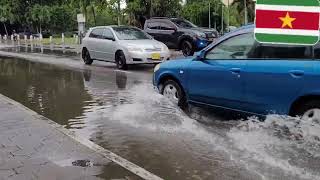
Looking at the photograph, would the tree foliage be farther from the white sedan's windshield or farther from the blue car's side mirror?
the blue car's side mirror

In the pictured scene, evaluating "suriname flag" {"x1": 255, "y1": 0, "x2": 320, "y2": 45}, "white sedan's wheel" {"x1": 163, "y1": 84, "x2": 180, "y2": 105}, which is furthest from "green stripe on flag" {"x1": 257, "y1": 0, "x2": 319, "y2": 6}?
"white sedan's wheel" {"x1": 163, "y1": 84, "x2": 180, "y2": 105}

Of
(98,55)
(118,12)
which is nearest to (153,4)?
(118,12)

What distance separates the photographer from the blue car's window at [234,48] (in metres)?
7.75

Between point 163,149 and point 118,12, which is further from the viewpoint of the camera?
point 118,12

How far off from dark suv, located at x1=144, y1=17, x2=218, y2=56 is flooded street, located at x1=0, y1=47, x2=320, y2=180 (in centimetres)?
1103

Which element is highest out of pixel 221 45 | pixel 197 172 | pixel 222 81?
pixel 221 45

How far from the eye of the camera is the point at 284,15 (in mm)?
3570

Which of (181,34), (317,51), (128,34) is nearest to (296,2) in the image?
(317,51)

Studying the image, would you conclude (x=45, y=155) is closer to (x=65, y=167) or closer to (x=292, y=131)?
(x=65, y=167)

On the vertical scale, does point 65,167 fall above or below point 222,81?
below

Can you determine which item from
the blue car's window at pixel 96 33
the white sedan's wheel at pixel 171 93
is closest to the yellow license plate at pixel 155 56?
the blue car's window at pixel 96 33

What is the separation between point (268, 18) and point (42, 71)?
48.8 ft

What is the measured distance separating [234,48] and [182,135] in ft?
4.88

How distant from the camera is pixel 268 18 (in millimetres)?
3641
